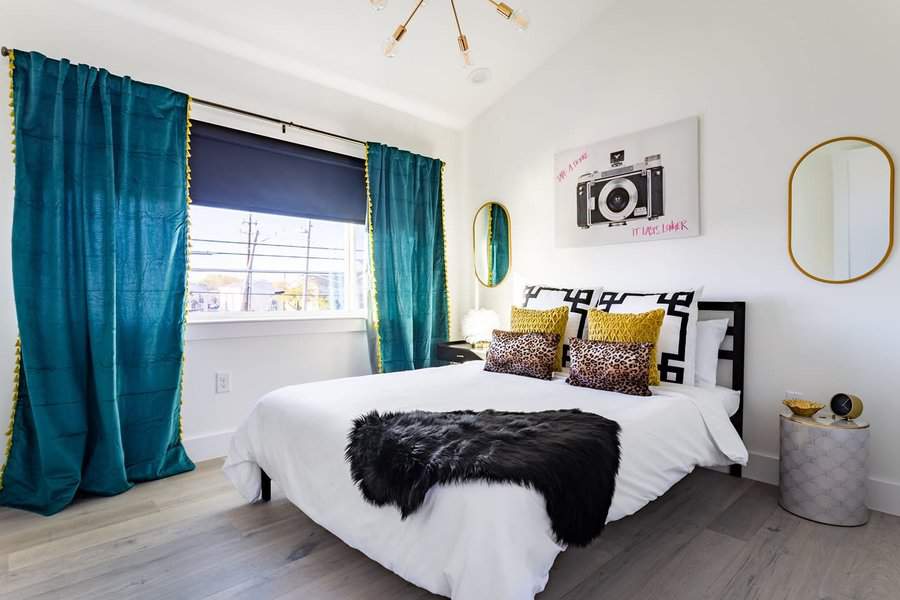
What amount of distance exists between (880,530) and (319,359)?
3059mm

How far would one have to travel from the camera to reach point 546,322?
9.50 ft

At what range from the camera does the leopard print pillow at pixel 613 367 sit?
2238mm

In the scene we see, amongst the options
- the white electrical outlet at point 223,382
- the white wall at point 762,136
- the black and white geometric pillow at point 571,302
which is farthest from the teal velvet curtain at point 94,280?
the white wall at point 762,136

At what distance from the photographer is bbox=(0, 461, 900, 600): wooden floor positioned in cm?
162

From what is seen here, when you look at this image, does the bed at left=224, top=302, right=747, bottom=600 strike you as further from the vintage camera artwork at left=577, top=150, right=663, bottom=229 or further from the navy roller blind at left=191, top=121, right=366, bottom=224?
the navy roller blind at left=191, top=121, right=366, bottom=224

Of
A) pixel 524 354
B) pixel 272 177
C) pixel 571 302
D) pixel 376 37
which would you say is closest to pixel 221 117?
pixel 272 177

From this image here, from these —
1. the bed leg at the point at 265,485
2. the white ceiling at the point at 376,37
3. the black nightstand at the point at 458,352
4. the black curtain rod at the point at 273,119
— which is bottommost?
the bed leg at the point at 265,485

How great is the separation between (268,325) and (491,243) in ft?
6.05

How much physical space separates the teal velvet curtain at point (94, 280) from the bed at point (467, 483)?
0.72 m

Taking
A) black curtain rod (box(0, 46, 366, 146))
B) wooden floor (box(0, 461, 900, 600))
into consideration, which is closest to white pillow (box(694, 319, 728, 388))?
wooden floor (box(0, 461, 900, 600))

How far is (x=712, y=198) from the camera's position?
2730mm

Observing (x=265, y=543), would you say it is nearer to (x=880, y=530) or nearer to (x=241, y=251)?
(x=241, y=251)

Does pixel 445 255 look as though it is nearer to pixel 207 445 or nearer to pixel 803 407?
pixel 207 445

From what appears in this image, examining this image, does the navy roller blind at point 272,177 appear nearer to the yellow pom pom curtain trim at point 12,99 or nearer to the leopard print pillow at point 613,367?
the yellow pom pom curtain trim at point 12,99
